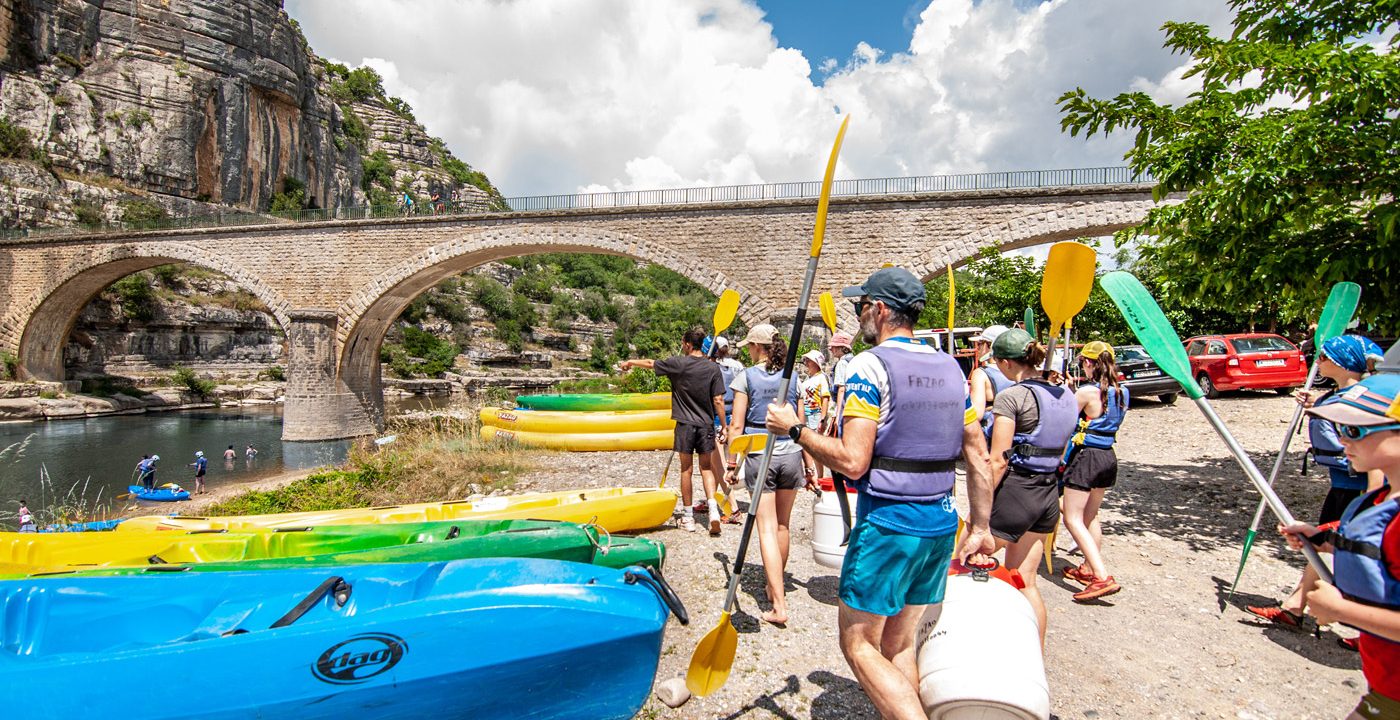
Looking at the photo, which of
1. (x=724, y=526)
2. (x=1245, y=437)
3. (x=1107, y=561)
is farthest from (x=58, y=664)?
(x=1245, y=437)

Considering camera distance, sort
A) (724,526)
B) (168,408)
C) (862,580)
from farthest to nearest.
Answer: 1. (168,408)
2. (724,526)
3. (862,580)

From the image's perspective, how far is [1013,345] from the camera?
307cm

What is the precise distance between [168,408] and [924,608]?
31.3 metres

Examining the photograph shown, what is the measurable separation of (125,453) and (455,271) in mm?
9228

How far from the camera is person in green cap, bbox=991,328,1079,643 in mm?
2934

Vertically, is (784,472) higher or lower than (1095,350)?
lower

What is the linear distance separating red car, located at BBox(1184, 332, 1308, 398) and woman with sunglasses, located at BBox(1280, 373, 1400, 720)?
12547mm

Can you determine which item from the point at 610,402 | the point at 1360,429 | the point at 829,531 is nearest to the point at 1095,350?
the point at 829,531

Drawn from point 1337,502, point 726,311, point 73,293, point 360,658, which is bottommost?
point 360,658

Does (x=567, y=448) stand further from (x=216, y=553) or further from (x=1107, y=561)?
(x=1107, y=561)

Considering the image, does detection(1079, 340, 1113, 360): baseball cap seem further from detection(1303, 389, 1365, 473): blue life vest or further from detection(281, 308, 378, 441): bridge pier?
detection(281, 308, 378, 441): bridge pier

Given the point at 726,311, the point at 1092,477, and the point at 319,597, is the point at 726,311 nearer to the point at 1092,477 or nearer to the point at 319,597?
the point at 1092,477

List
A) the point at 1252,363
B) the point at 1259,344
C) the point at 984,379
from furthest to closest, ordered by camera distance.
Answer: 1. the point at 1259,344
2. the point at 1252,363
3. the point at 984,379

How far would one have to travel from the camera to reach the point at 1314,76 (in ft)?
14.4
